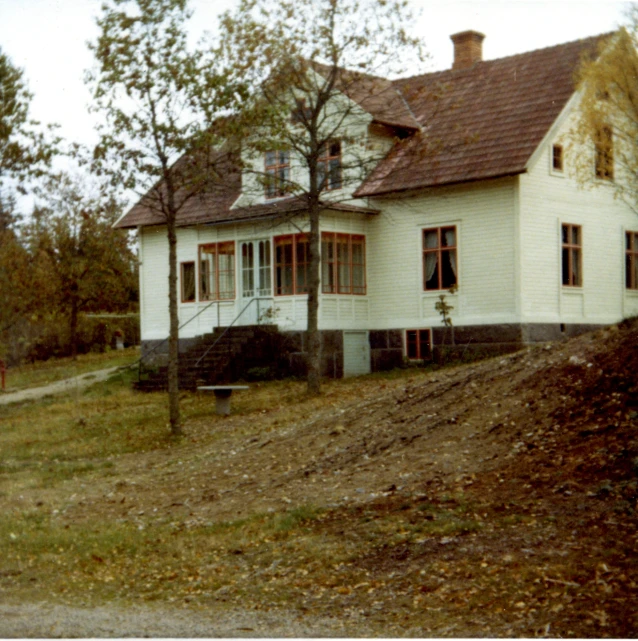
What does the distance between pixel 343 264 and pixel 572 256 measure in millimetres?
6057

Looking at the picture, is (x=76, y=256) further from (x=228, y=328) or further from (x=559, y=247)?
(x=559, y=247)

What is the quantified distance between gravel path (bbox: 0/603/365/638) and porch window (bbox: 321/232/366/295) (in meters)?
20.0

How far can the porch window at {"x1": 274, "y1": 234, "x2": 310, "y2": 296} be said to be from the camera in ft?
95.9

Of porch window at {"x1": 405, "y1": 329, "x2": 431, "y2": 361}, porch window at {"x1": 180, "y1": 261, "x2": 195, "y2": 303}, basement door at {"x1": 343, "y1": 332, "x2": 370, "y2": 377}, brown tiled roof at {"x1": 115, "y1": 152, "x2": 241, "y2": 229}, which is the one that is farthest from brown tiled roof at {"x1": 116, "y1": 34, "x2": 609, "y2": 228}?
porch window at {"x1": 405, "y1": 329, "x2": 431, "y2": 361}

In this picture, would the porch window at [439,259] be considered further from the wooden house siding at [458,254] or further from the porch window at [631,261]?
the porch window at [631,261]

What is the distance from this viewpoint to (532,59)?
96.7 ft

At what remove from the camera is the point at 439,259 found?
92.5ft

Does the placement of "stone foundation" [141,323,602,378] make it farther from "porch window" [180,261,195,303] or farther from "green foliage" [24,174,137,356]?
"green foliage" [24,174,137,356]

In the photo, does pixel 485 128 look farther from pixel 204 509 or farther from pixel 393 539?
pixel 393 539

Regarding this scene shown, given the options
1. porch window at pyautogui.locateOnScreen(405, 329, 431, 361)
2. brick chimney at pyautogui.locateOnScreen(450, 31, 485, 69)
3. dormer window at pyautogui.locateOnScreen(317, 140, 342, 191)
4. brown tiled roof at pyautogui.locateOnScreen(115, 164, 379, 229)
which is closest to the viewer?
dormer window at pyautogui.locateOnScreen(317, 140, 342, 191)

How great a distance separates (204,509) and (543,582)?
6.17 meters

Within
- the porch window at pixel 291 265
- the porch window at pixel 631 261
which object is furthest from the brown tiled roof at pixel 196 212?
the porch window at pixel 631 261

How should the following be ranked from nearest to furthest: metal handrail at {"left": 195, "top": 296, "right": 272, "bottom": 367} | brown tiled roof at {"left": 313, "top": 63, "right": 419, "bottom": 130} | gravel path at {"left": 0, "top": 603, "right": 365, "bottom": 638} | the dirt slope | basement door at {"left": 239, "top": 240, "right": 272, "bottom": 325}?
gravel path at {"left": 0, "top": 603, "right": 365, "bottom": 638} < the dirt slope < brown tiled roof at {"left": 313, "top": 63, "right": 419, "bottom": 130} < metal handrail at {"left": 195, "top": 296, "right": 272, "bottom": 367} < basement door at {"left": 239, "top": 240, "right": 272, "bottom": 325}

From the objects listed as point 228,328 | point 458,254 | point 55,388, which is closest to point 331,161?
point 458,254
